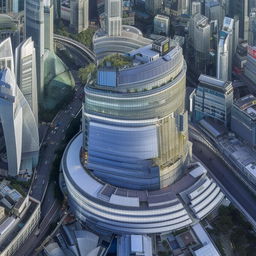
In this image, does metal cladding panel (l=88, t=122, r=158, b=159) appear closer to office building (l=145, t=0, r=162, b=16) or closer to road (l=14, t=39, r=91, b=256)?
road (l=14, t=39, r=91, b=256)

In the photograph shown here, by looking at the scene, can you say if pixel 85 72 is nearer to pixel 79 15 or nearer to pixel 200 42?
pixel 79 15

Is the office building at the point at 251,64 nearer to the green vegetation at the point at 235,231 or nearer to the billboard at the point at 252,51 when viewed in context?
the billboard at the point at 252,51

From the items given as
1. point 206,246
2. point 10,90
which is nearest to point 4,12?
point 10,90

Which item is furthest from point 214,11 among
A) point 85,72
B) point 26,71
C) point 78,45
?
point 26,71

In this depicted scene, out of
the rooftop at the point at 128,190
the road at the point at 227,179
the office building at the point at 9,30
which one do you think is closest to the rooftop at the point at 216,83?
the road at the point at 227,179

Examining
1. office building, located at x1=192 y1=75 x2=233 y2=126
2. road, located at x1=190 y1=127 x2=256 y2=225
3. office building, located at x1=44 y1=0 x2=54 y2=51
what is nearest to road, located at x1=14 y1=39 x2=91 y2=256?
office building, located at x1=44 y1=0 x2=54 y2=51

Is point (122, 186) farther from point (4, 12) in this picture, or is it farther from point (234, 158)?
point (4, 12)

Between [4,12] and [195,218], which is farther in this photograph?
[4,12]
